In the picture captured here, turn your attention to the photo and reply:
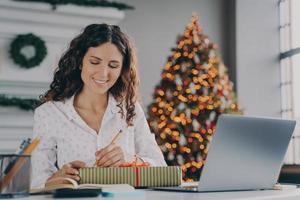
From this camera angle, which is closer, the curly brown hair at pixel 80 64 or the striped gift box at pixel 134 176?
the striped gift box at pixel 134 176

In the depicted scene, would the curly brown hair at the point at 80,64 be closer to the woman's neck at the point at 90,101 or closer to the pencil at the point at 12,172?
the woman's neck at the point at 90,101

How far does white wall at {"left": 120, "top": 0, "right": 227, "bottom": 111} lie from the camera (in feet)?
15.8

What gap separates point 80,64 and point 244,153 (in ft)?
3.15

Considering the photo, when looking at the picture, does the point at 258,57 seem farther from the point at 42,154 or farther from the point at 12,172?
the point at 12,172

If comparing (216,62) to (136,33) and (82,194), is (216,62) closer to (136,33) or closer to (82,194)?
(136,33)

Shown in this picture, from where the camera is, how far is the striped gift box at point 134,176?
1.41 m

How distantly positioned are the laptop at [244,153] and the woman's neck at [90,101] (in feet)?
2.30

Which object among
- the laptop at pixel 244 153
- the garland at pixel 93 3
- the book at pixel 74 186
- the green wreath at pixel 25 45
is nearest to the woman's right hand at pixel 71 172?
the book at pixel 74 186

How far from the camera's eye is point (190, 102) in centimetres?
434

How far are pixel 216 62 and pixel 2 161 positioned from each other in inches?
136

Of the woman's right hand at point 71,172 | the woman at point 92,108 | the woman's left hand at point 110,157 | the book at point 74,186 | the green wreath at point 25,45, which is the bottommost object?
the book at point 74,186

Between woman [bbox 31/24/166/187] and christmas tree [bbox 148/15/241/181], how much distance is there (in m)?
2.14

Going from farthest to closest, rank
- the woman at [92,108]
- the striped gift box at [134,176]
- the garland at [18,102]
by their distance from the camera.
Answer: the garland at [18,102] < the woman at [92,108] < the striped gift box at [134,176]

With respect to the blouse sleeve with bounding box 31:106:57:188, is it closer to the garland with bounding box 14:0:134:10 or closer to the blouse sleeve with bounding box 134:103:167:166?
the blouse sleeve with bounding box 134:103:167:166
